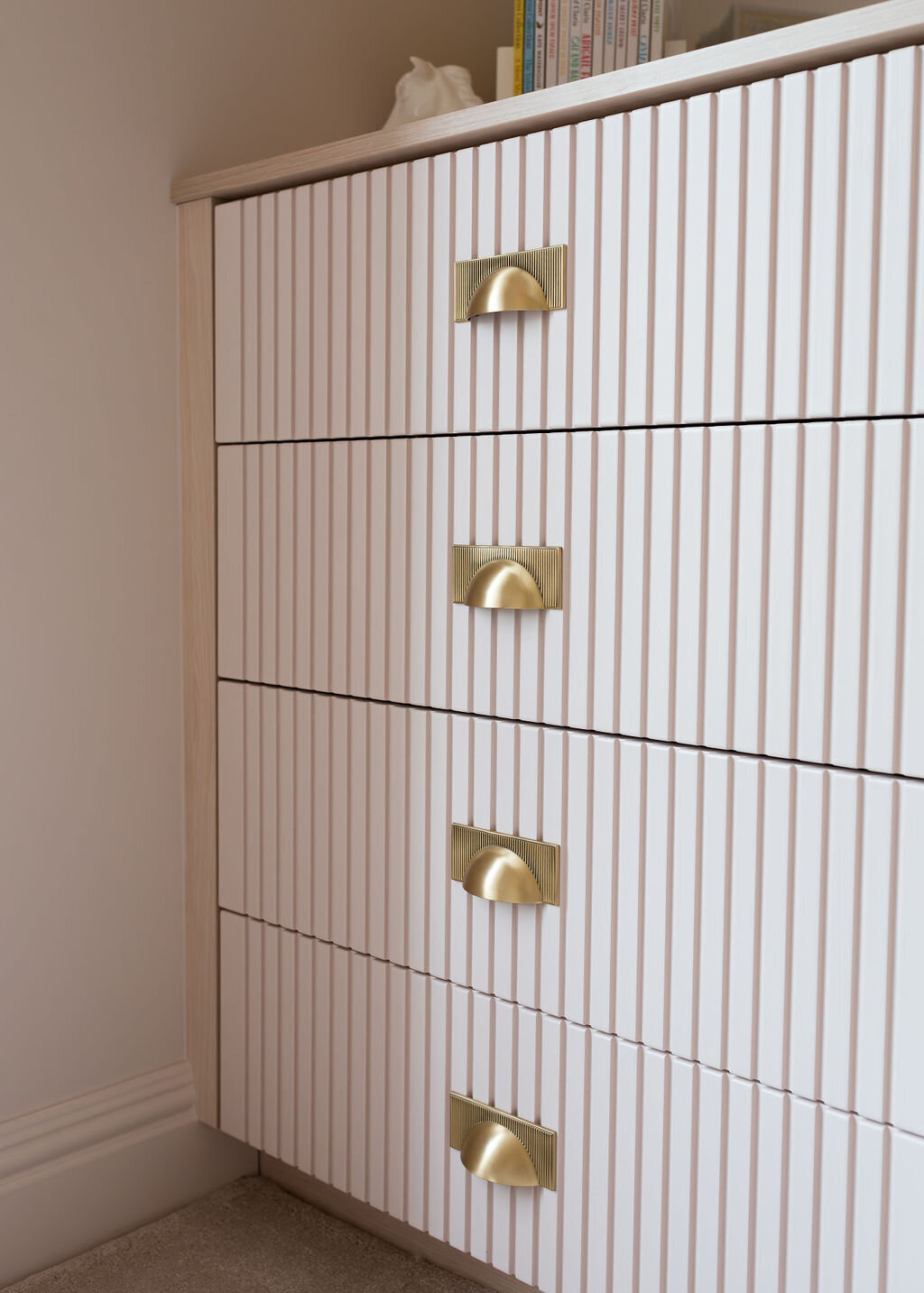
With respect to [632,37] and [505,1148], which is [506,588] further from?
[632,37]

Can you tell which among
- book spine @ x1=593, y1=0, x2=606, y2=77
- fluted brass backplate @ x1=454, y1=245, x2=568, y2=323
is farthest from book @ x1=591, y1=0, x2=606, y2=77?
fluted brass backplate @ x1=454, y1=245, x2=568, y2=323

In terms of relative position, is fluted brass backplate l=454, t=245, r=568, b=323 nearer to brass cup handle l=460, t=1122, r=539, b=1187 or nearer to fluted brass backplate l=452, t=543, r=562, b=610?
fluted brass backplate l=452, t=543, r=562, b=610

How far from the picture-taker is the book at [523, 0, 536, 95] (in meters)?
1.33

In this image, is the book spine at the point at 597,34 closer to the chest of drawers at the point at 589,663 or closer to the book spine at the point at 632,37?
the book spine at the point at 632,37

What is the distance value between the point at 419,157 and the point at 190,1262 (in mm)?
1196

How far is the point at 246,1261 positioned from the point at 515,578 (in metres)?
0.84

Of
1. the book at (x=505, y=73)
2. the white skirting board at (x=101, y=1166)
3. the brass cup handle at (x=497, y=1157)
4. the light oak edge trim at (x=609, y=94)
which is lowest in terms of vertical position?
the white skirting board at (x=101, y=1166)

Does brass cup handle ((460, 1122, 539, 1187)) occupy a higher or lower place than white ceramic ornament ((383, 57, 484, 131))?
lower

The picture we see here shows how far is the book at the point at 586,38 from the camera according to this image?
1304 millimetres

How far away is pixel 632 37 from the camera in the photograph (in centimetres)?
131

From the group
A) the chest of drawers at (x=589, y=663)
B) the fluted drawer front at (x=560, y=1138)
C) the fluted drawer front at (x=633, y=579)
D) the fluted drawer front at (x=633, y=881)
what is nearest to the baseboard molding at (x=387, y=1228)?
the chest of drawers at (x=589, y=663)

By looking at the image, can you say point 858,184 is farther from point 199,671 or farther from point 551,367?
point 199,671

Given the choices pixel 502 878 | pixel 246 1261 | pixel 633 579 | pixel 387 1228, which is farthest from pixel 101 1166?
pixel 633 579

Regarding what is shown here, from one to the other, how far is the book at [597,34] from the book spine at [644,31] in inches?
1.5
